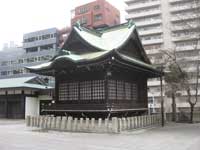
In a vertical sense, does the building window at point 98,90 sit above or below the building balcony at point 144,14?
below

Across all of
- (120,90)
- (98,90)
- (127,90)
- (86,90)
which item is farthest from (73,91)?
(127,90)

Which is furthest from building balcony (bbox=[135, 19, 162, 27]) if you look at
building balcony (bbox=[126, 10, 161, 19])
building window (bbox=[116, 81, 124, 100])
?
building window (bbox=[116, 81, 124, 100])

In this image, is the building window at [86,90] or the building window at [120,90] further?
the building window at [120,90]

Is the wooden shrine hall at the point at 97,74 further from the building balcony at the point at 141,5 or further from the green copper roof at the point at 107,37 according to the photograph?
the building balcony at the point at 141,5

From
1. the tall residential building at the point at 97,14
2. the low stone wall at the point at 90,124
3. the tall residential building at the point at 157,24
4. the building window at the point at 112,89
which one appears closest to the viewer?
the low stone wall at the point at 90,124

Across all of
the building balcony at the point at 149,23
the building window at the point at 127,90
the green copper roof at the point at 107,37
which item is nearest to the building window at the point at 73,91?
the green copper roof at the point at 107,37

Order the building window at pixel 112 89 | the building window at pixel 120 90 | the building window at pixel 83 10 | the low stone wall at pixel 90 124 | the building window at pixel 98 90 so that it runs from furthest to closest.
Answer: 1. the building window at pixel 83 10
2. the building window at pixel 120 90
3. the building window at pixel 98 90
4. the building window at pixel 112 89
5. the low stone wall at pixel 90 124

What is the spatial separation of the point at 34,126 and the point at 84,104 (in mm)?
4648

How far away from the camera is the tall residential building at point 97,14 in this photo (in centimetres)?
7750

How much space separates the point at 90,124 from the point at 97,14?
64653mm

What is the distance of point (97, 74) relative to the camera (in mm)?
20766

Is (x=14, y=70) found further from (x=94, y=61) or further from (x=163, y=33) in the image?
(x=94, y=61)

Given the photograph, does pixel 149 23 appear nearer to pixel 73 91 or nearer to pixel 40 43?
pixel 40 43

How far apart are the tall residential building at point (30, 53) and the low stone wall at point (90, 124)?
57314 mm
